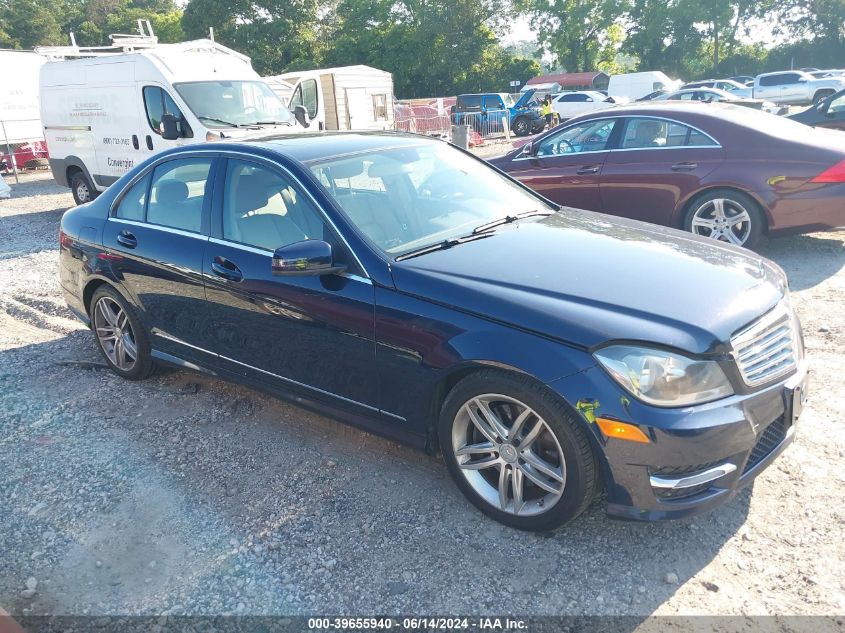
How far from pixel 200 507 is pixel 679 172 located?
5713 mm

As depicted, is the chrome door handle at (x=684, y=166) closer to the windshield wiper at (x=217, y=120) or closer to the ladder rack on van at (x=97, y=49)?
the windshield wiper at (x=217, y=120)

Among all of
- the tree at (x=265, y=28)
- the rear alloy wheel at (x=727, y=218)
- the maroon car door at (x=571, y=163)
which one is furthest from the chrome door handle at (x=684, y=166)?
the tree at (x=265, y=28)

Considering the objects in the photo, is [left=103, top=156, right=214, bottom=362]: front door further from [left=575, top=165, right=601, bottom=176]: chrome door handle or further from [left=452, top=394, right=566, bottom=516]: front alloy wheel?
[left=575, top=165, right=601, bottom=176]: chrome door handle

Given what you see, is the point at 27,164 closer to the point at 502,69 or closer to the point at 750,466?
the point at 750,466

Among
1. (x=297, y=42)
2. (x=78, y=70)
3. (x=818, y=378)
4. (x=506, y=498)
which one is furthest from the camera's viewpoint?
(x=297, y=42)

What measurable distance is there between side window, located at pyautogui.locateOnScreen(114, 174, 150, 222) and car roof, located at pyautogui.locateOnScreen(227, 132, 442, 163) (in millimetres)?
848

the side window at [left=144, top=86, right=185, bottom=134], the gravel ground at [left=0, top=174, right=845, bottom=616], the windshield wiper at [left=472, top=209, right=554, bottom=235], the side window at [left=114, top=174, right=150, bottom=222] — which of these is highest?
the side window at [left=144, top=86, right=185, bottom=134]

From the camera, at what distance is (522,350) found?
2682 millimetres

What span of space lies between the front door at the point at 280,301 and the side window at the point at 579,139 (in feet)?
16.0

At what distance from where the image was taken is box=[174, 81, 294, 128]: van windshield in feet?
33.7

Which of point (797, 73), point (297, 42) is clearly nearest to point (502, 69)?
point (297, 42)

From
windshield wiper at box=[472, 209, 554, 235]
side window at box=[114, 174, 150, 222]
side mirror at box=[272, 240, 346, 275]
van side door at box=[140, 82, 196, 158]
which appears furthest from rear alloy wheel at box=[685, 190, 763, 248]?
van side door at box=[140, 82, 196, 158]

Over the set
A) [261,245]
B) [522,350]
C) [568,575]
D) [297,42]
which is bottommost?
[568,575]

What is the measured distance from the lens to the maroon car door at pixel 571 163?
24.4ft
